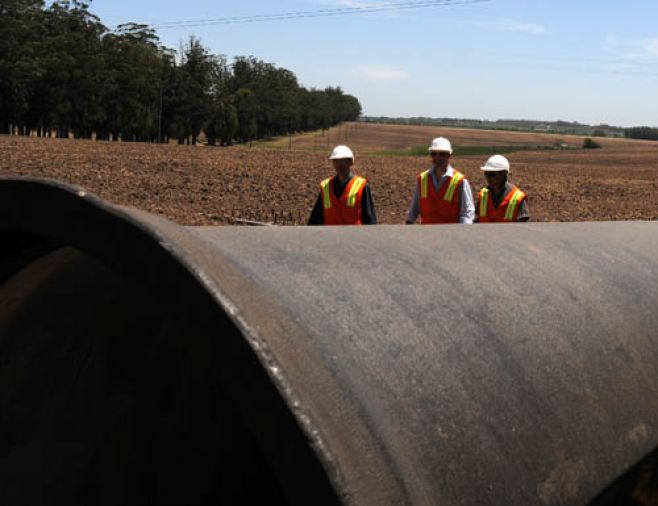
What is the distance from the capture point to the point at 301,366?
1306 millimetres

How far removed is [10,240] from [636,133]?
18583 centimetres

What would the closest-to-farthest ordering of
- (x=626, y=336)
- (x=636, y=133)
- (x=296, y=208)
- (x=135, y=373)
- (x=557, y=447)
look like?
(x=135, y=373)
(x=557, y=447)
(x=626, y=336)
(x=296, y=208)
(x=636, y=133)

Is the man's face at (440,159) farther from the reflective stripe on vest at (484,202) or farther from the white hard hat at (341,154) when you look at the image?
the white hard hat at (341,154)

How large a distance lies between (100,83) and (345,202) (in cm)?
6260

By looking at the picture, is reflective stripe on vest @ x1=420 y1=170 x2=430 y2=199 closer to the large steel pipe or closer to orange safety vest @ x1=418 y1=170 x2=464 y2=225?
orange safety vest @ x1=418 y1=170 x2=464 y2=225

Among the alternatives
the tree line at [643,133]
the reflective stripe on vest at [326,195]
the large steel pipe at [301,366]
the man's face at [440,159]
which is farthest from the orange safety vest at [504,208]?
the tree line at [643,133]

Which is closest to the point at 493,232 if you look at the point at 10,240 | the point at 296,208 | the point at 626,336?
the point at 626,336

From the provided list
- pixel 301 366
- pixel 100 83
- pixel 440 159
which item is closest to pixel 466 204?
pixel 440 159

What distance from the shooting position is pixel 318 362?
1381mm

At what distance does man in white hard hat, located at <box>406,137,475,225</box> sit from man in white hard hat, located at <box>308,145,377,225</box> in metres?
0.39

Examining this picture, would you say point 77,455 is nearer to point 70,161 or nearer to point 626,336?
point 626,336

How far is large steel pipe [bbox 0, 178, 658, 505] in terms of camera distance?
1289mm

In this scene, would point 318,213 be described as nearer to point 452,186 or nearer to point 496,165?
point 452,186

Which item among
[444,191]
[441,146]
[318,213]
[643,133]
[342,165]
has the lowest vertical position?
[318,213]
